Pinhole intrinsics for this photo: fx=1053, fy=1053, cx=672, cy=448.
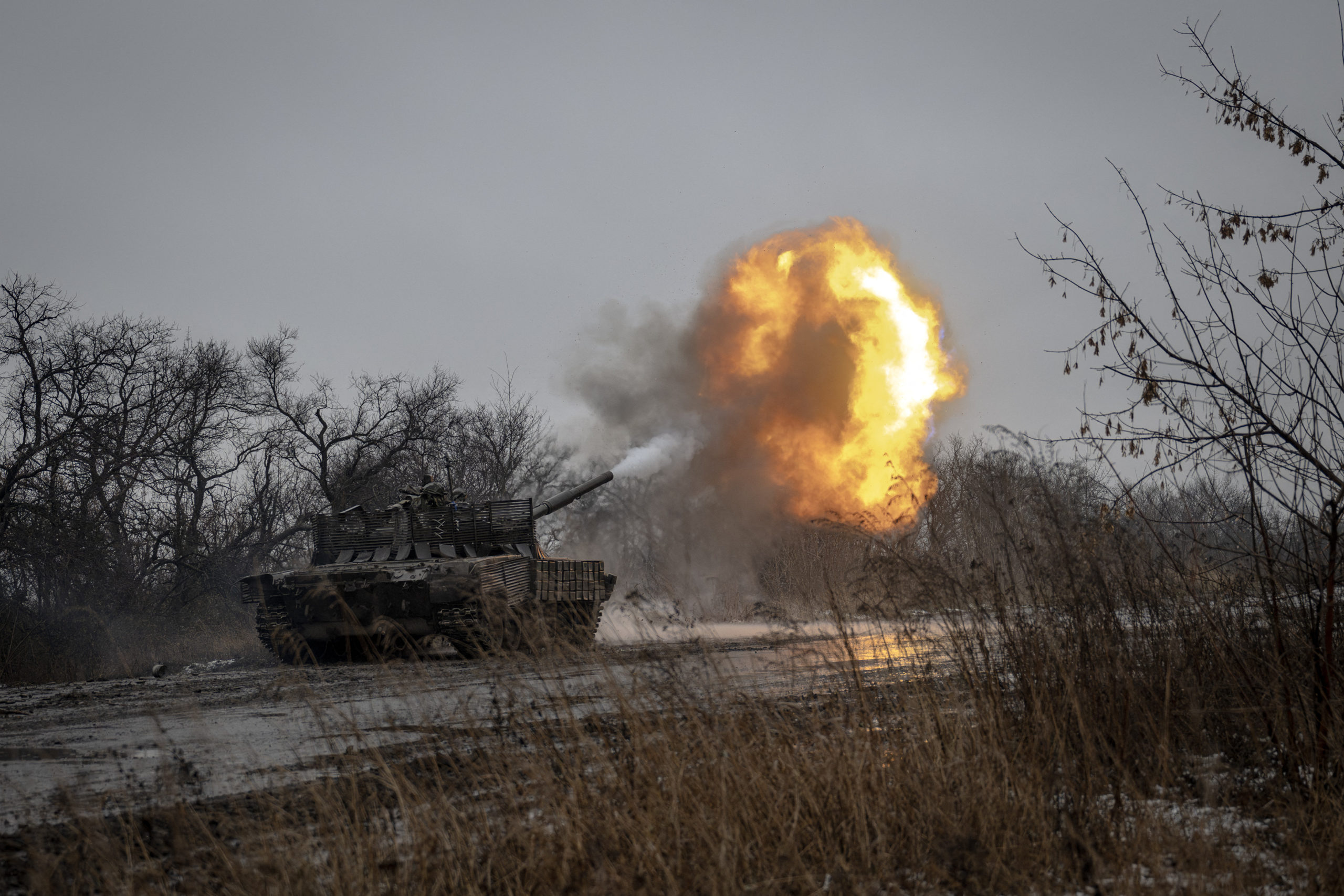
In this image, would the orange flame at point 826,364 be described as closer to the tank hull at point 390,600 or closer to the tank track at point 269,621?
the tank hull at point 390,600

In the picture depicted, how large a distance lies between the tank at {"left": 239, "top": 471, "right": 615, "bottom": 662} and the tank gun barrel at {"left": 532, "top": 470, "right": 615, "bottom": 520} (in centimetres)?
3

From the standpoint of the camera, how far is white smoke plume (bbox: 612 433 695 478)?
24.0 metres

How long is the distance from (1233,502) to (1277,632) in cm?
83

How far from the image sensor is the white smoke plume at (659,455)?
24.0 m

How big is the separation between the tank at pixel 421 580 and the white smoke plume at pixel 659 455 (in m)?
4.90

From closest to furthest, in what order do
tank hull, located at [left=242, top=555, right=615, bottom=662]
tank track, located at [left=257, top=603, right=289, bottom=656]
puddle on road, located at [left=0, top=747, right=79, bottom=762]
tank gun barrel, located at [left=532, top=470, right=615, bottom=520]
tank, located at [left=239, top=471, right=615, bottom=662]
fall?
puddle on road, located at [left=0, top=747, right=79, bottom=762]
tank hull, located at [left=242, top=555, right=615, bottom=662]
tank, located at [left=239, top=471, right=615, bottom=662]
tank track, located at [left=257, top=603, right=289, bottom=656]
tank gun barrel, located at [left=532, top=470, right=615, bottom=520]

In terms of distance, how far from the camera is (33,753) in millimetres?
6762

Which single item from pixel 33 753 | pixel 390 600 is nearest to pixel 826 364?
pixel 390 600

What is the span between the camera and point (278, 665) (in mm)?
16141

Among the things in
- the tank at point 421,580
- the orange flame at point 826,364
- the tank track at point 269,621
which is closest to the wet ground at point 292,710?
the tank at point 421,580

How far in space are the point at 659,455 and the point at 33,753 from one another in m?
17.9

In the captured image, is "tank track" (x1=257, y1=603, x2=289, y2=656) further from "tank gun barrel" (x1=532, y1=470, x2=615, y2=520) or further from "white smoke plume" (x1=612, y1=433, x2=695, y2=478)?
"white smoke plume" (x1=612, y1=433, x2=695, y2=478)

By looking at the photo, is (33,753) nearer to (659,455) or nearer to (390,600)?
(390,600)

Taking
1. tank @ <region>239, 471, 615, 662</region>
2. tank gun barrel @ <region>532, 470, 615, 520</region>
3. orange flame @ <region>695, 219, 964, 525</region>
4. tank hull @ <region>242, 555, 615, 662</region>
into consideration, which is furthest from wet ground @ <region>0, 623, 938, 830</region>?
orange flame @ <region>695, 219, 964, 525</region>
